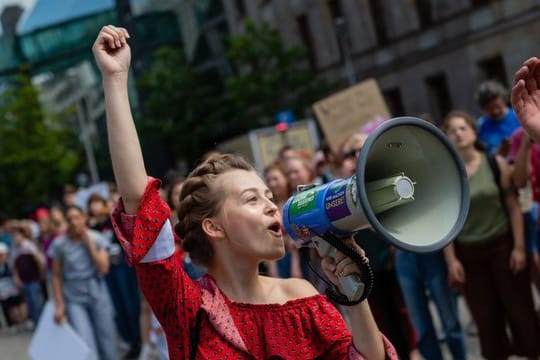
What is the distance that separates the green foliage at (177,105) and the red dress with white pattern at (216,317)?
35.6 meters

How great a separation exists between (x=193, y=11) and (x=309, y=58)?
13.7 metres

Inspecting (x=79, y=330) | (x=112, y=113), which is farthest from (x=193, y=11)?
(x=112, y=113)

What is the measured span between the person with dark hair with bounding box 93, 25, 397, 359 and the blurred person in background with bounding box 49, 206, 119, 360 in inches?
215

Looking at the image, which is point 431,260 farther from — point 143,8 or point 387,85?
point 143,8

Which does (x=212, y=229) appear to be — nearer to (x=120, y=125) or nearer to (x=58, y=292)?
(x=120, y=125)

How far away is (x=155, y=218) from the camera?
2893 mm

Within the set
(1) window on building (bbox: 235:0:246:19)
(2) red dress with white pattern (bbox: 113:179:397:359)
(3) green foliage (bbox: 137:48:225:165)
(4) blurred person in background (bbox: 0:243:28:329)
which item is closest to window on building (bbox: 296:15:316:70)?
(3) green foliage (bbox: 137:48:225:165)

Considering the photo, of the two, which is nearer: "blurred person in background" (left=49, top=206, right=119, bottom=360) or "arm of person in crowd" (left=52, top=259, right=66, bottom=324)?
"arm of person in crowd" (left=52, top=259, right=66, bottom=324)

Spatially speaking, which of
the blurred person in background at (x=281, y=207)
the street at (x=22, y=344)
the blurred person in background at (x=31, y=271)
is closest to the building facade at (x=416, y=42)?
the blurred person in background at (x=31, y=271)

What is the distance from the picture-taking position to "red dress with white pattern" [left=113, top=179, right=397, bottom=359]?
289cm

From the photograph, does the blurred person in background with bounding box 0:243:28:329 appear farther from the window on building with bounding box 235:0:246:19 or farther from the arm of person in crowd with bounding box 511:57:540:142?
the window on building with bounding box 235:0:246:19

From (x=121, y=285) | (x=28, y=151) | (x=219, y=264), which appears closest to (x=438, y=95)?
(x=28, y=151)

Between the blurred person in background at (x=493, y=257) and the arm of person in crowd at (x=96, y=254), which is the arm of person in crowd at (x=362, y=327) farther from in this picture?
the arm of person in crowd at (x=96, y=254)

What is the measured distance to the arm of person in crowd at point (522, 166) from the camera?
604cm
